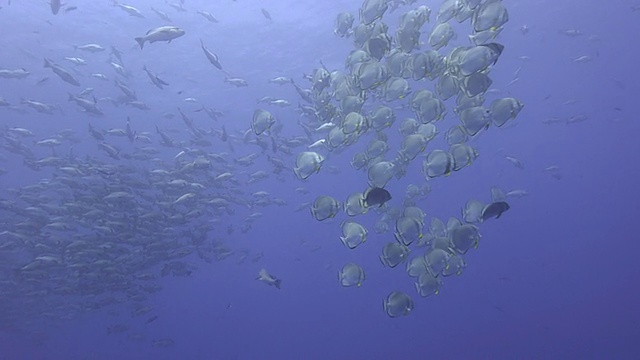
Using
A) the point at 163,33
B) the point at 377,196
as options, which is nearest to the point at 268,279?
the point at 377,196

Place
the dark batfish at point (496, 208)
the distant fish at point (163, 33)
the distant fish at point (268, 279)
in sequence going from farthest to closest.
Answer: the distant fish at point (268, 279) < the distant fish at point (163, 33) < the dark batfish at point (496, 208)

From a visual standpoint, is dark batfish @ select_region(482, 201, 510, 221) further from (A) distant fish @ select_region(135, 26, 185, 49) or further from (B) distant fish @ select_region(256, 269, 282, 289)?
(A) distant fish @ select_region(135, 26, 185, 49)

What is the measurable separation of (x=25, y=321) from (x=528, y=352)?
35.2 metres

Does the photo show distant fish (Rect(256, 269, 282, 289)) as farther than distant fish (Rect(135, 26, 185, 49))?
Yes

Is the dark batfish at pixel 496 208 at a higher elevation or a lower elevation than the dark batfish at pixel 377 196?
higher

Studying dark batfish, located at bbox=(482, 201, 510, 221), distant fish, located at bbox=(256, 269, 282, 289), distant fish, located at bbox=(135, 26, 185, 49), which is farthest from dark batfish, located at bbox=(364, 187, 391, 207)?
distant fish, located at bbox=(135, 26, 185, 49)

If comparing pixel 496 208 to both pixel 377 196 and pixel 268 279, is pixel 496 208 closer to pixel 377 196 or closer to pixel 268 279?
pixel 377 196

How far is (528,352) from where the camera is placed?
32.2 metres

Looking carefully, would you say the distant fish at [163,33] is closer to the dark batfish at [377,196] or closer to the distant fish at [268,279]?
the distant fish at [268,279]

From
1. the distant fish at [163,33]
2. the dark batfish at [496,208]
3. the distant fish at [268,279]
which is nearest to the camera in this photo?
the dark batfish at [496,208]

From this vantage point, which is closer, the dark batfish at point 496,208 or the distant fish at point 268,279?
the dark batfish at point 496,208

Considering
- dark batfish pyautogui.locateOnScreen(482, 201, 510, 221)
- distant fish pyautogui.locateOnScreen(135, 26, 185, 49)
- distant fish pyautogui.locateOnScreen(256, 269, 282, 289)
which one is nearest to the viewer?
dark batfish pyautogui.locateOnScreen(482, 201, 510, 221)

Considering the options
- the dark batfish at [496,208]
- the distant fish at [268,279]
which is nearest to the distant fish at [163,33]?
the distant fish at [268,279]

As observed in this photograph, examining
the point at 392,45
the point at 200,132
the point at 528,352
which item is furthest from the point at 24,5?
the point at 528,352
